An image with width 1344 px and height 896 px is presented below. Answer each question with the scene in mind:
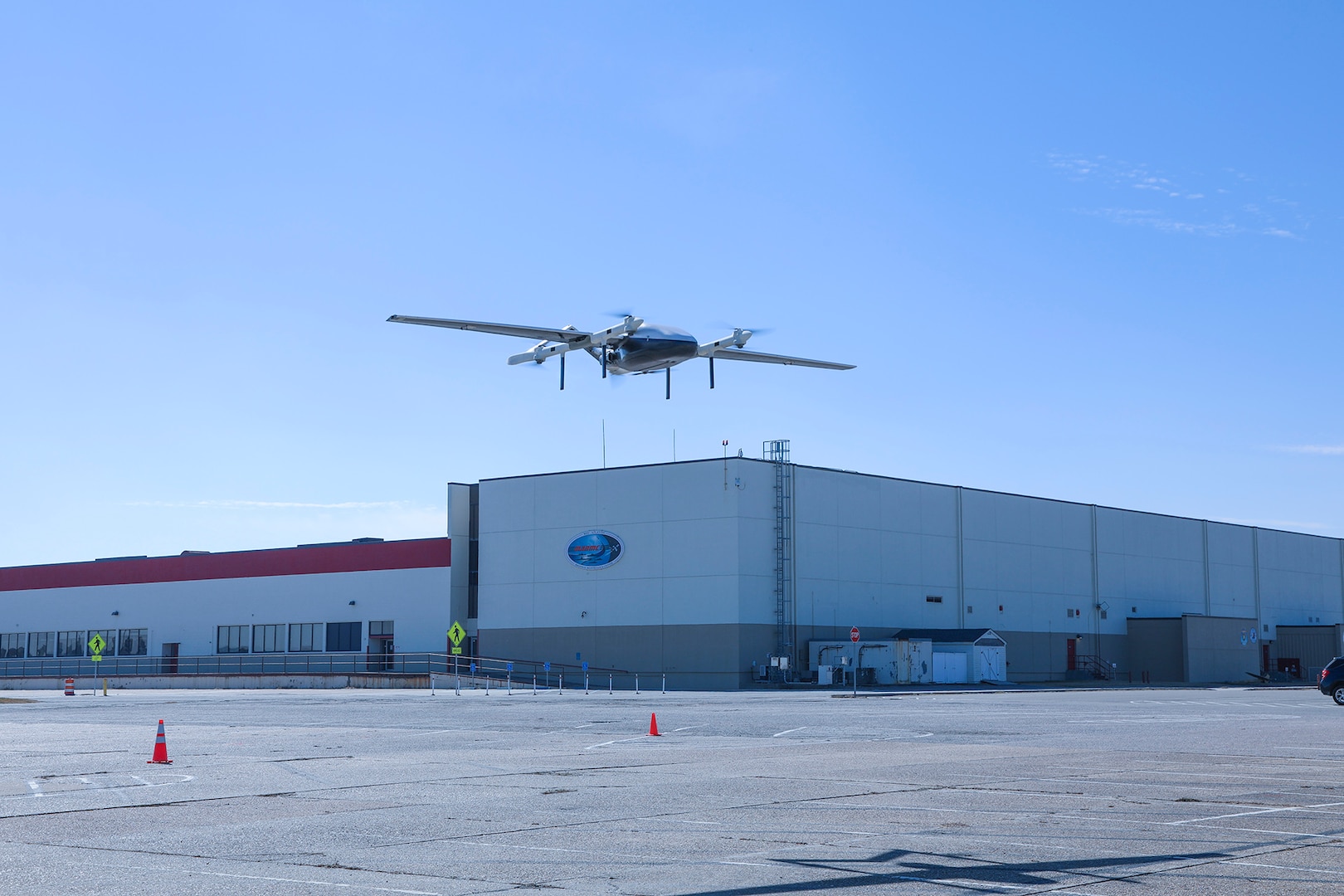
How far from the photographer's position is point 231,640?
81500 mm

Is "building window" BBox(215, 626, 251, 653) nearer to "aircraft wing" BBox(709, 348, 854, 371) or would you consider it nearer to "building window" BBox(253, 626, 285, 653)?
"building window" BBox(253, 626, 285, 653)

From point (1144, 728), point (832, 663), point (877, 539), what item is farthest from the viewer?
point (877, 539)

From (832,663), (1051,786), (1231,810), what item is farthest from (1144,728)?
(832,663)

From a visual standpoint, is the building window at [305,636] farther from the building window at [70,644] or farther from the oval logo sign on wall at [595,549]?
the building window at [70,644]

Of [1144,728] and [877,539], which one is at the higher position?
[877,539]

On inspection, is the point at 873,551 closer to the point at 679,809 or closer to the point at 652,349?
the point at 652,349

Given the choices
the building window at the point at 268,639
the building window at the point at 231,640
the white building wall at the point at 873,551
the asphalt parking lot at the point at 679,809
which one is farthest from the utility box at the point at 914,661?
the building window at the point at 231,640

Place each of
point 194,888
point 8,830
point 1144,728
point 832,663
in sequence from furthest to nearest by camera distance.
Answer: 1. point 832,663
2. point 1144,728
3. point 8,830
4. point 194,888

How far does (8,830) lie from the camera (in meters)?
13.0

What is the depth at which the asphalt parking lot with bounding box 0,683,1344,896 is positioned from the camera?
10.4 metres

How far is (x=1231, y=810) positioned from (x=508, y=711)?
25321 millimetres

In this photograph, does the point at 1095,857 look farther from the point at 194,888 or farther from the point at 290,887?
the point at 194,888

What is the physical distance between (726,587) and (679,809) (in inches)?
2000

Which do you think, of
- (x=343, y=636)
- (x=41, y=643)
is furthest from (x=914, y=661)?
(x=41, y=643)
